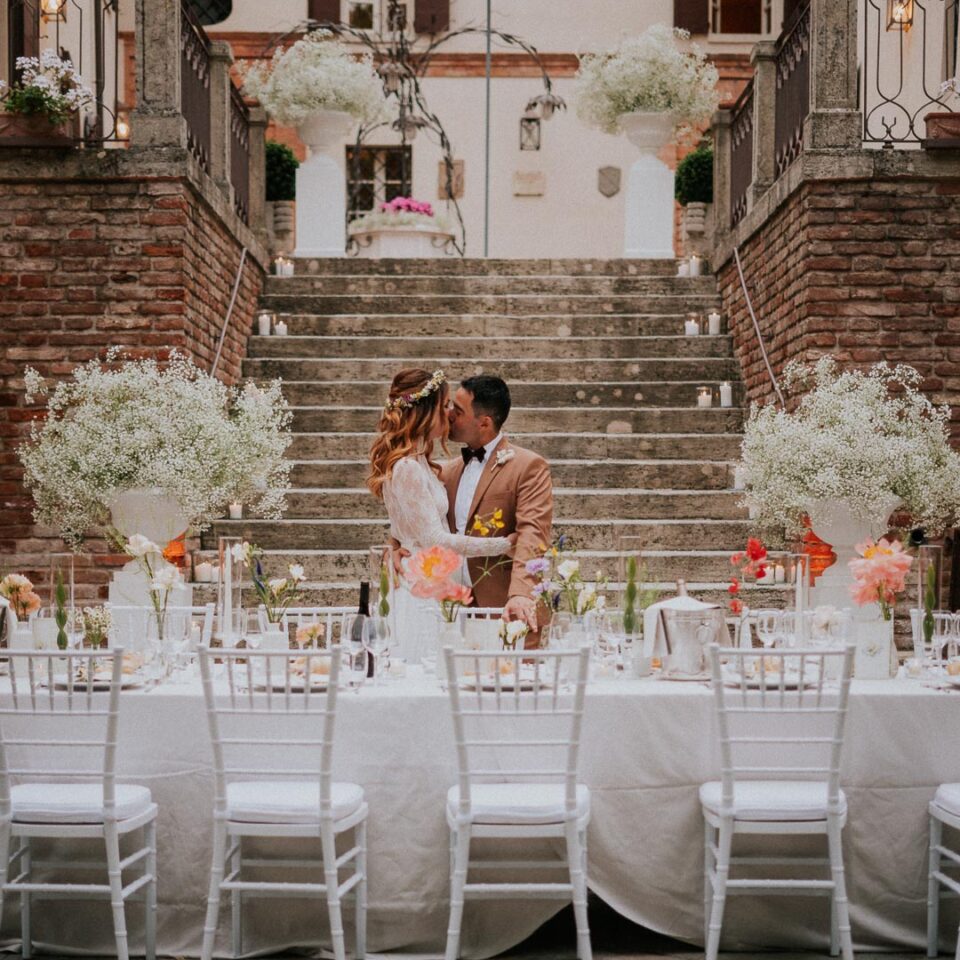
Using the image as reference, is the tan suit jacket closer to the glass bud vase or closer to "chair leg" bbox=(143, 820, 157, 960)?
the glass bud vase

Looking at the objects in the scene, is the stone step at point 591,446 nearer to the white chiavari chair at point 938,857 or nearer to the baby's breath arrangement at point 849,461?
the baby's breath arrangement at point 849,461

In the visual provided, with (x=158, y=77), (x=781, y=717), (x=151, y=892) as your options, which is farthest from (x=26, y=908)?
(x=158, y=77)

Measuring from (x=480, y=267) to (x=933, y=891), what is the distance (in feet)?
23.1

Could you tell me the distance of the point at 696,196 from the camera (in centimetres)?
1140

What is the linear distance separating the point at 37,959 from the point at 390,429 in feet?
6.43

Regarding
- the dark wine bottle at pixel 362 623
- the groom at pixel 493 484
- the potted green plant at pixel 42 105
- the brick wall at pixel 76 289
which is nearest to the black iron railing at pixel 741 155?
the brick wall at pixel 76 289

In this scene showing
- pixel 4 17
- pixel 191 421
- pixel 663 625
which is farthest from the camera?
pixel 4 17

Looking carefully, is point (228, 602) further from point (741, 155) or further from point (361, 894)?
point (741, 155)

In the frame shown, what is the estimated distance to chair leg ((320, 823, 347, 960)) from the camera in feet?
11.7

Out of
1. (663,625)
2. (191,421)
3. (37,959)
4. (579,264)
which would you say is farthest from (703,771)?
(579,264)

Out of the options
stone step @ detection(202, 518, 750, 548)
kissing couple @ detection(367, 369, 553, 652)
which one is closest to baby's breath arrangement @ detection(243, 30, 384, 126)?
stone step @ detection(202, 518, 750, 548)

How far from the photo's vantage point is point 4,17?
8.55m

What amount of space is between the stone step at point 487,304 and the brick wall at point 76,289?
237 centimetres

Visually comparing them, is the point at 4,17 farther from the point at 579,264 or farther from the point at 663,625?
the point at 663,625
